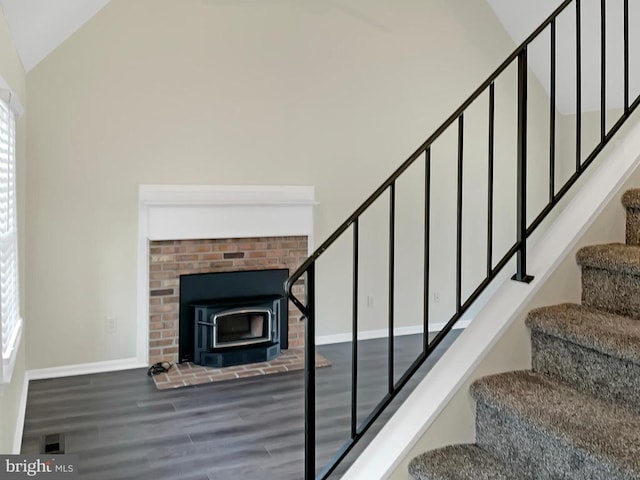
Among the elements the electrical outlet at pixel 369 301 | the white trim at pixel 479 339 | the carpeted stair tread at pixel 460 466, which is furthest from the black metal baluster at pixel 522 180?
the electrical outlet at pixel 369 301

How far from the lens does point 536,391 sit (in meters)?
1.59

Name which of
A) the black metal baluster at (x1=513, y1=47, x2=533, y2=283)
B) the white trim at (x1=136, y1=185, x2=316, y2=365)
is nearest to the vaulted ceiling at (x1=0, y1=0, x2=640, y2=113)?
the white trim at (x1=136, y1=185, x2=316, y2=365)

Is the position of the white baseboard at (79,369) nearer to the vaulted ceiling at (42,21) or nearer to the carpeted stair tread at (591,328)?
the vaulted ceiling at (42,21)

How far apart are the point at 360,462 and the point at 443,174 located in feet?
13.7

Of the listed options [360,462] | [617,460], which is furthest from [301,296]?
[617,460]

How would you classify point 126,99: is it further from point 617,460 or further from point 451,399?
point 617,460

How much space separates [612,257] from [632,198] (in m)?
0.30

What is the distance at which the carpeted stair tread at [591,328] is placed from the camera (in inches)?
58.1

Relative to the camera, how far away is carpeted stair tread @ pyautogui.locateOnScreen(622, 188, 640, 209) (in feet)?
6.25

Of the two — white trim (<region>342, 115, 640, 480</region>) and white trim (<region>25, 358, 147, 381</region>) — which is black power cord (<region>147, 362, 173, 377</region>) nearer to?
white trim (<region>25, 358, 147, 381</region>)

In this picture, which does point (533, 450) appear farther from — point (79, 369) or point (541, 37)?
point (541, 37)

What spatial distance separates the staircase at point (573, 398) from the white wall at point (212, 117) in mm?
3431

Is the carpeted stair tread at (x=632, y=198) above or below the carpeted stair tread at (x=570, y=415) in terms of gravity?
above

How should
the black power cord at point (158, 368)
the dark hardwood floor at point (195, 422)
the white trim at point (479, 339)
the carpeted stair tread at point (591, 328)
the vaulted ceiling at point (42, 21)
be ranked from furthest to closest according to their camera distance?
the black power cord at point (158, 368), the dark hardwood floor at point (195, 422), the vaulted ceiling at point (42, 21), the white trim at point (479, 339), the carpeted stair tread at point (591, 328)
